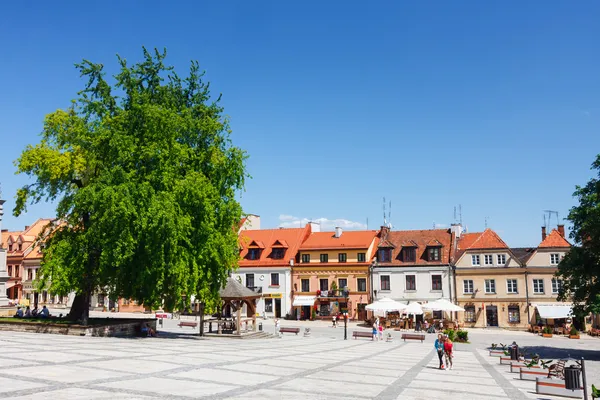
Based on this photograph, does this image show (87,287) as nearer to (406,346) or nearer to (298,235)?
(406,346)

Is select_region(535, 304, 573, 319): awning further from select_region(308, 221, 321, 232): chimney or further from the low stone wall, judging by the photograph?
the low stone wall

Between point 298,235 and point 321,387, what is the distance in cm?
4856

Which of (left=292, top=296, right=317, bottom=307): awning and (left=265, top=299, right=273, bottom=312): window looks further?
(left=265, top=299, right=273, bottom=312): window

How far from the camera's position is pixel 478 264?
54688mm

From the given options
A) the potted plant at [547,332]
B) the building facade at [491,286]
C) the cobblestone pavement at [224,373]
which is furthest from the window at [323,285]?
the cobblestone pavement at [224,373]

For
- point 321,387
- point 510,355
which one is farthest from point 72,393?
point 510,355

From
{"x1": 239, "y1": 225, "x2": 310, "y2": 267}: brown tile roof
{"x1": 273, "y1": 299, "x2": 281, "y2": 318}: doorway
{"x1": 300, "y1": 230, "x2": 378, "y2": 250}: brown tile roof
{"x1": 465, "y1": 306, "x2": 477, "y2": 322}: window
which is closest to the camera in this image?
{"x1": 465, "y1": 306, "x2": 477, "y2": 322}: window

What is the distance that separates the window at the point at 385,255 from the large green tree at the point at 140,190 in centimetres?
2649

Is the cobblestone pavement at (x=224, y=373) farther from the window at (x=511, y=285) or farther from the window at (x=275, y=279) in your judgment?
the window at (x=275, y=279)

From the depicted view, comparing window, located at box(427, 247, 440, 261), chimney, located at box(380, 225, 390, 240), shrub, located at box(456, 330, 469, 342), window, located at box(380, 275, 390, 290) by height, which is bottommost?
shrub, located at box(456, 330, 469, 342)

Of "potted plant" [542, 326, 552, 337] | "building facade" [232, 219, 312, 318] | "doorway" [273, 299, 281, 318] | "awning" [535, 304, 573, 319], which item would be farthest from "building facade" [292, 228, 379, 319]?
"potted plant" [542, 326, 552, 337]

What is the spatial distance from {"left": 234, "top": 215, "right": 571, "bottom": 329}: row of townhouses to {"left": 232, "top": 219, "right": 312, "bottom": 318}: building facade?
11 centimetres

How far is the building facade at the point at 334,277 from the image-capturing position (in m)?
58.6

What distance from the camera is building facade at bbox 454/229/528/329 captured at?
52.9 m
